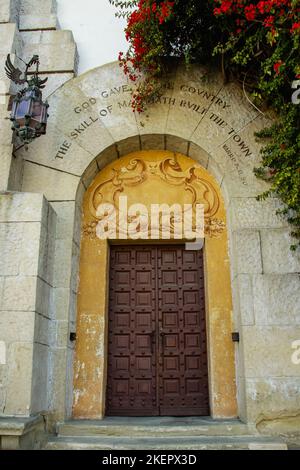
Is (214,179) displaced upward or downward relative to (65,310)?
upward

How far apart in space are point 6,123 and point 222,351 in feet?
12.4

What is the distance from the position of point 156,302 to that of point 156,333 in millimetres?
384

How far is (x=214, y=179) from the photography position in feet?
18.7

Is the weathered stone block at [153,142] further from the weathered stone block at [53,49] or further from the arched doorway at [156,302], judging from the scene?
the weathered stone block at [53,49]

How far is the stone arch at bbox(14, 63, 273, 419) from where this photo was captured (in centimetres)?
518

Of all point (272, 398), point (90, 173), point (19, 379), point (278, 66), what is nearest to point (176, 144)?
point (90, 173)

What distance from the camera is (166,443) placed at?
13.5ft

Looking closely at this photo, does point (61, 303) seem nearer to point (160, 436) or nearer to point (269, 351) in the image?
point (160, 436)

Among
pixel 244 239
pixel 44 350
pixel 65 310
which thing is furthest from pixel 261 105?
pixel 44 350

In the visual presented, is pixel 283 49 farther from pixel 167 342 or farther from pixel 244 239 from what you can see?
pixel 167 342

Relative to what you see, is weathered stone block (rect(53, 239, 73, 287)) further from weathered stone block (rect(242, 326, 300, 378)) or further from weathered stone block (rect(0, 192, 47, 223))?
weathered stone block (rect(242, 326, 300, 378))

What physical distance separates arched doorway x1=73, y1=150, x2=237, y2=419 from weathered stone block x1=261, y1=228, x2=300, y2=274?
64cm

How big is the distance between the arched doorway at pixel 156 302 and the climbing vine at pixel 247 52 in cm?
90

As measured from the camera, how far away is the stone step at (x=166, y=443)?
4.04 m
